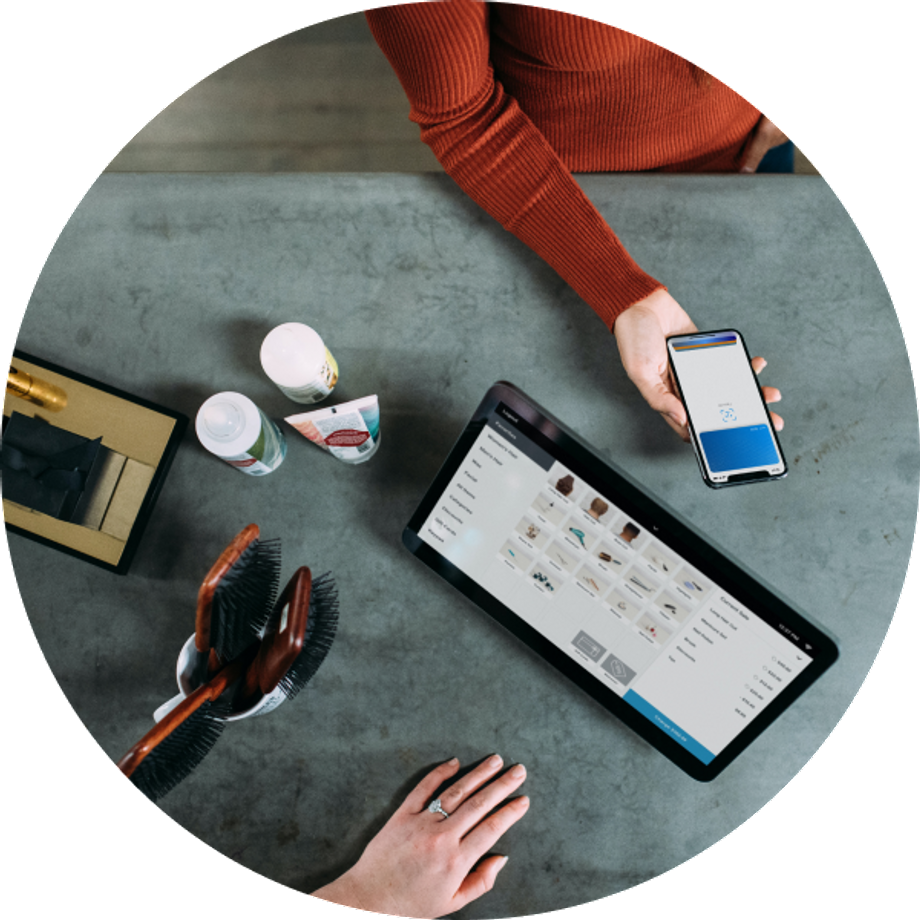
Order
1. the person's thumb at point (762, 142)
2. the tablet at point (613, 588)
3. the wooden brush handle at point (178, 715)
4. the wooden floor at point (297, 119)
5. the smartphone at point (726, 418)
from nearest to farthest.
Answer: the wooden brush handle at point (178, 715), the tablet at point (613, 588), the smartphone at point (726, 418), the person's thumb at point (762, 142), the wooden floor at point (297, 119)

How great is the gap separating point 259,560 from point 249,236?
49cm

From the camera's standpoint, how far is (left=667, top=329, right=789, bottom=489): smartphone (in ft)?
2.60

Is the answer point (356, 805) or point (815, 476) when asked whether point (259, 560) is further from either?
point (815, 476)

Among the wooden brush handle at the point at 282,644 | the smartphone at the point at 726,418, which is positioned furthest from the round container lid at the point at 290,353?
the smartphone at the point at 726,418

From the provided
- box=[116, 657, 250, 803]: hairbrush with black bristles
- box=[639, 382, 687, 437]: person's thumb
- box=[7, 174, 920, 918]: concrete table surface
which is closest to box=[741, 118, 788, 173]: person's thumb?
box=[7, 174, 920, 918]: concrete table surface

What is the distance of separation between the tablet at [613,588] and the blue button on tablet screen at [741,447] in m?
0.15

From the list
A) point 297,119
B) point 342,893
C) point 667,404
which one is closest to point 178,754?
point 342,893

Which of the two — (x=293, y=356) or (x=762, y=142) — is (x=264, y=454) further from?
(x=762, y=142)

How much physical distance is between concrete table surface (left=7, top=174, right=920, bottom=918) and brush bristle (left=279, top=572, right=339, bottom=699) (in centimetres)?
2

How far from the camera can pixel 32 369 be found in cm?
90

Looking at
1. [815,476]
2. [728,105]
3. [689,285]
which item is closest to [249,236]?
[689,285]

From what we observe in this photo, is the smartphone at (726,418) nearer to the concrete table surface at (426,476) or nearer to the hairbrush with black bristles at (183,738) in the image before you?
the concrete table surface at (426,476)

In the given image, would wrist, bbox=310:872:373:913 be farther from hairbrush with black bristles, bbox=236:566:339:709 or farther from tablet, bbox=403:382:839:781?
tablet, bbox=403:382:839:781

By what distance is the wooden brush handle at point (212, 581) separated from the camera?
0.62 meters
